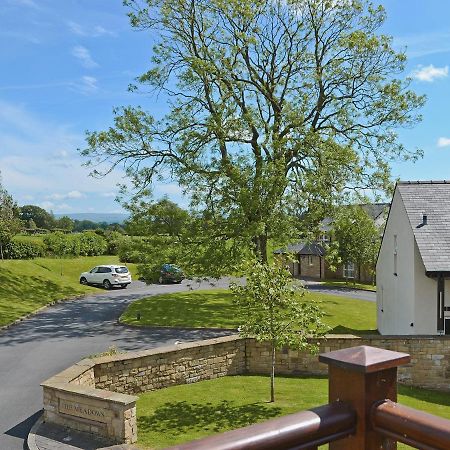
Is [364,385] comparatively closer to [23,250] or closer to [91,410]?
[91,410]

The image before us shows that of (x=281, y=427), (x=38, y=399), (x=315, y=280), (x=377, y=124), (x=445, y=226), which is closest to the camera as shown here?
(x=281, y=427)

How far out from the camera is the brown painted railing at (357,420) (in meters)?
1.84

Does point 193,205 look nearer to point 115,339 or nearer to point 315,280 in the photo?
point 115,339

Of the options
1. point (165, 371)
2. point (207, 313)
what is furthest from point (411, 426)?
point (207, 313)

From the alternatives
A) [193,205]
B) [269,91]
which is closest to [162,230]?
[193,205]

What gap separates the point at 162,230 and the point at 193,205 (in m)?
2.23

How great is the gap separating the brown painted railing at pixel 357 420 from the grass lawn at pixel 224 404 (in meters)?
9.03

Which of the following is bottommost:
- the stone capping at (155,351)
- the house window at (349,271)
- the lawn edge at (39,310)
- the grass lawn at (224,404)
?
the grass lawn at (224,404)

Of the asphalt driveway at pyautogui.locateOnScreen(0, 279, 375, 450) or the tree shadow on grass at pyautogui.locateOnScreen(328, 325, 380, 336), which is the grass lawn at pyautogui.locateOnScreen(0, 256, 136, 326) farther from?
the tree shadow on grass at pyautogui.locateOnScreen(328, 325, 380, 336)

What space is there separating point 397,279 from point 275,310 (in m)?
9.88

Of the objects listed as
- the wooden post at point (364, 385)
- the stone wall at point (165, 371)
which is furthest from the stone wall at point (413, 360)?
the wooden post at point (364, 385)

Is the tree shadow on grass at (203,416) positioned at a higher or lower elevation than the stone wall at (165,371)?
lower

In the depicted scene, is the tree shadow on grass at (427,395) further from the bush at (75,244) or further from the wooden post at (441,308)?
the bush at (75,244)

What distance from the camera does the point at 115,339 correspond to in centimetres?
2002
